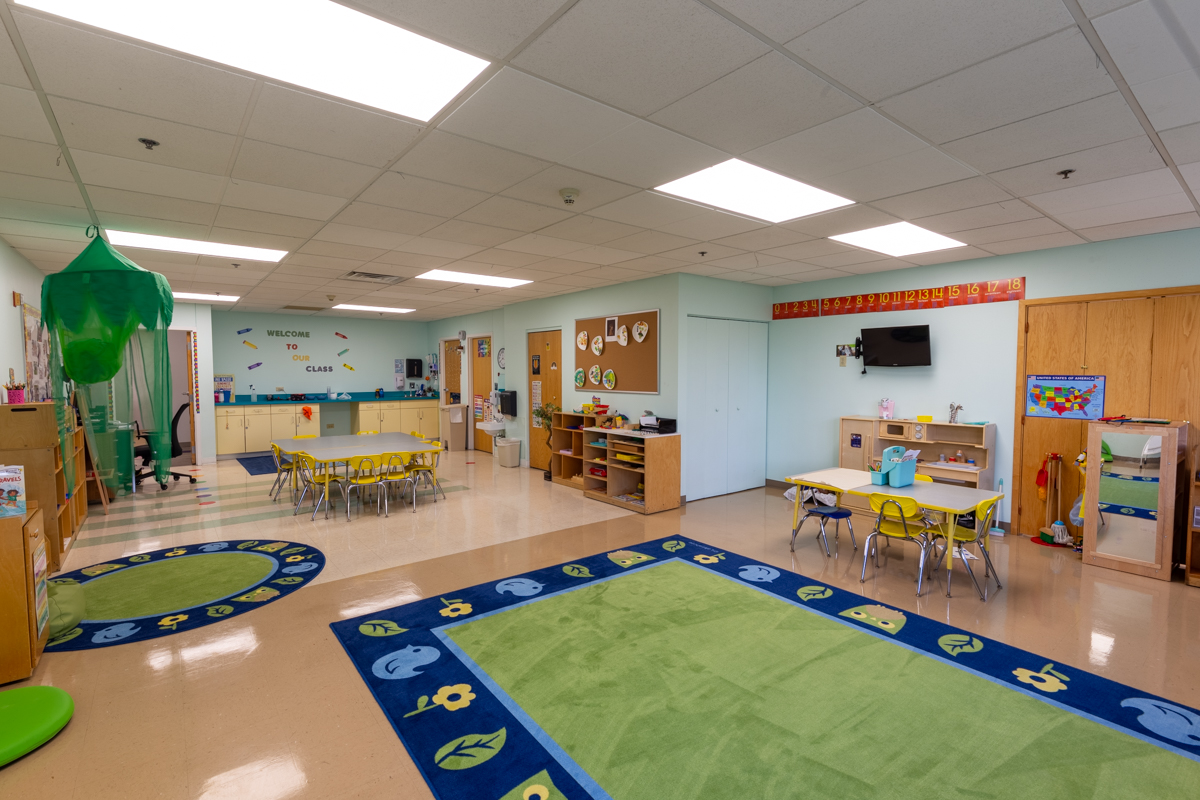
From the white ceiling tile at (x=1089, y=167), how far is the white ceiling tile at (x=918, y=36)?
148 centimetres

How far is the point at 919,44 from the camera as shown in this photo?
2051 millimetres

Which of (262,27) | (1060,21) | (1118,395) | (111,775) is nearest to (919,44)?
(1060,21)

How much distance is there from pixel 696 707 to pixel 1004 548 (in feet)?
13.9

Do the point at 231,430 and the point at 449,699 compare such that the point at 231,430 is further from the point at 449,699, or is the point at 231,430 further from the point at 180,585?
the point at 449,699

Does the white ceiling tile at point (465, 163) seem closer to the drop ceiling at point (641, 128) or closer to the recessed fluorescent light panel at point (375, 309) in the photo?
the drop ceiling at point (641, 128)

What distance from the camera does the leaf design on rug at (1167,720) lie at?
8.19ft

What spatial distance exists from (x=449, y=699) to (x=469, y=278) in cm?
544

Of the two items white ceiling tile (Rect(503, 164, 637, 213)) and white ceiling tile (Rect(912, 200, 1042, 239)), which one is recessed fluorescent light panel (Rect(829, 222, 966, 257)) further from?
white ceiling tile (Rect(503, 164, 637, 213))

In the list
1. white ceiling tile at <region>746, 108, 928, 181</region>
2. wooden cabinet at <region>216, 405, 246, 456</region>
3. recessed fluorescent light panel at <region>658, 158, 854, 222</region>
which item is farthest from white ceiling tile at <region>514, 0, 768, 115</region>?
wooden cabinet at <region>216, 405, 246, 456</region>

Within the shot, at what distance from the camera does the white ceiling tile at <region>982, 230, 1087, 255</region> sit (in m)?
4.84

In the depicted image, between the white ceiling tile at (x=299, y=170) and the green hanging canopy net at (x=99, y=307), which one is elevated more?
the white ceiling tile at (x=299, y=170)

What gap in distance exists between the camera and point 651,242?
16.8ft

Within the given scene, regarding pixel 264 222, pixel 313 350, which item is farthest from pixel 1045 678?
pixel 313 350

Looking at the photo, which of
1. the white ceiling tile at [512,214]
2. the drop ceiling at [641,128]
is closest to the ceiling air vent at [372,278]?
the drop ceiling at [641,128]
